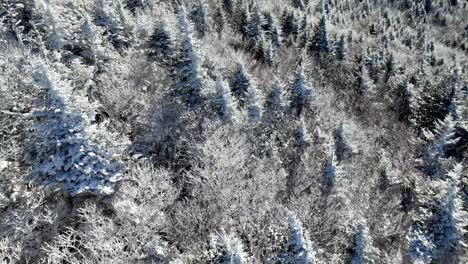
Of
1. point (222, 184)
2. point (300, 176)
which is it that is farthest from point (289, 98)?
point (222, 184)

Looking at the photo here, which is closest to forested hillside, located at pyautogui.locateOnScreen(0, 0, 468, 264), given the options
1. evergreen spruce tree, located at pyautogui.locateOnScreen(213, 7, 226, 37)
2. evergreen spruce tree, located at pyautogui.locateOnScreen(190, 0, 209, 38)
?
evergreen spruce tree, located at pyautogui.locateOnScreen(190, 0, 209, 38)

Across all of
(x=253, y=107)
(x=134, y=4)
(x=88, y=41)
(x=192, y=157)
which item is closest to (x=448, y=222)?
(x=253, y=107)

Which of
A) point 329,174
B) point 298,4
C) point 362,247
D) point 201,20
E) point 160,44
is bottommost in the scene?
point 298,4

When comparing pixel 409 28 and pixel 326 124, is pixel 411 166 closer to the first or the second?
pixel 326 124

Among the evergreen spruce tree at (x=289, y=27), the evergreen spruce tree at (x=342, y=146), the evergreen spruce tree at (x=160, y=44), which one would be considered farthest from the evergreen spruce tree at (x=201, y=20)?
the evergreen spruce tree at (x=342, y=146)

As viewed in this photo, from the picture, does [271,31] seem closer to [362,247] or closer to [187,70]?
[187,70]

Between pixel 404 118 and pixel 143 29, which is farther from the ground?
pixel 143 29
